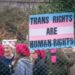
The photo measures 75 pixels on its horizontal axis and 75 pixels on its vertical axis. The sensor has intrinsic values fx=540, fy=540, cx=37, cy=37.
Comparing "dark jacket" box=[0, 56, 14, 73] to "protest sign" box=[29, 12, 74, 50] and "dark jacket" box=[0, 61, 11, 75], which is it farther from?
"protest sign" box=[29, 12, 74, 50]

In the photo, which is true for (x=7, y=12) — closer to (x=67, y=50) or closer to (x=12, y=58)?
(x=67, y=50)

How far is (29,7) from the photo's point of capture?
33.6 feet

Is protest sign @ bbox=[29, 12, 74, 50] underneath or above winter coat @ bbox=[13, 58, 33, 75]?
above

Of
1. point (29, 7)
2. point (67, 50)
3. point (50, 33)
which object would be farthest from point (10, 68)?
point (29, 7)

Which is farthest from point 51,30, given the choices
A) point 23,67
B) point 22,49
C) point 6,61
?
point 6,61

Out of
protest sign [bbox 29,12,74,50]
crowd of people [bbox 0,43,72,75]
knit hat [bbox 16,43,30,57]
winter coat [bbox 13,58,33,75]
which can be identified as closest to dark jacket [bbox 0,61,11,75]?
crowd of people [bbox 0,43,72,75]

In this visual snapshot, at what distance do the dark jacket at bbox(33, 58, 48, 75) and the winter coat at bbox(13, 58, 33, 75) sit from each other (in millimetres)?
90

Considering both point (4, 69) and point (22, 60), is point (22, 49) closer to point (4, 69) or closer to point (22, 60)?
point (22, 60)

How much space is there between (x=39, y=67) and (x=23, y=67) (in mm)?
218

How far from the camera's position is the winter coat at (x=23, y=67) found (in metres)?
7.00

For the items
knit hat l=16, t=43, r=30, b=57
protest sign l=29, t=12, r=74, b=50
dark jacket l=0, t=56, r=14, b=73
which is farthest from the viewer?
knit hat l=16, t=43, r=30, b=57

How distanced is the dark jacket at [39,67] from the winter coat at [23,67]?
0.30ft

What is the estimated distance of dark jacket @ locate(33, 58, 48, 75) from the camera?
7086mm

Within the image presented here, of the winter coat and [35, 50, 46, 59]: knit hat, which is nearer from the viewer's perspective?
the winter coat
